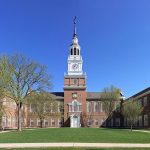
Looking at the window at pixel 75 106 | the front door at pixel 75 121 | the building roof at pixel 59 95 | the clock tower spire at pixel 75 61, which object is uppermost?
the clock tower spire at pixel 75 61

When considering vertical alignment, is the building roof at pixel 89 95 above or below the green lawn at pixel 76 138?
above

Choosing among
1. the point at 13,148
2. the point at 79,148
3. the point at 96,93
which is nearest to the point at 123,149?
the point at 79,148

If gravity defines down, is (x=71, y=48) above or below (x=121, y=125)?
above

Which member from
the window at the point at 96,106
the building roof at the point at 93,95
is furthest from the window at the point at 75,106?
the window at the point at 96,106

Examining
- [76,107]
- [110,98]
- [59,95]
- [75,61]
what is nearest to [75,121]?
[76,107]

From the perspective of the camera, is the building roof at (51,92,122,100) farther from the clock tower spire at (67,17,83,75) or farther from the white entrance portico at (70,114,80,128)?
the clock tower spire at (67,17,83,75)

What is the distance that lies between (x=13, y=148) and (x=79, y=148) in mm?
3438

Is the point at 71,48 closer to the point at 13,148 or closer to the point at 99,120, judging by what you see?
the point at 99,120

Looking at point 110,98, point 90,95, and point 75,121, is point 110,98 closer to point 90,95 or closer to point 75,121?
point 75,121

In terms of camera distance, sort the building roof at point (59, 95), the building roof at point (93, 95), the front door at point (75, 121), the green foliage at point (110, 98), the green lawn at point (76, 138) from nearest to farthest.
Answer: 1. the green lawn at point (76, 138)
2. the green foliage at point (110, 98)
3. the front door at point (75, 121)
4. the building roof at point (59, 95)
5. the building roof at point (93, 95)

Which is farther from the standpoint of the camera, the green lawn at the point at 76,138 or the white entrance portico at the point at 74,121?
the white entrance portico at the point at 74,121

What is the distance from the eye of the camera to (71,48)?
84125mm

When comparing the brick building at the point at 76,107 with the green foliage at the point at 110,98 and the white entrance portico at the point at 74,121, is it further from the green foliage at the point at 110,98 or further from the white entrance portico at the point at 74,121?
the green foliage at the point at 110,98

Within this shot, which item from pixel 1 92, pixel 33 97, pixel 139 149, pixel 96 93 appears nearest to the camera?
pixel 139 149
